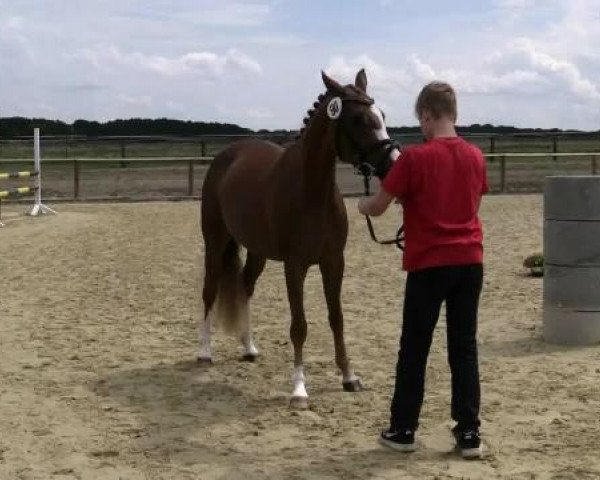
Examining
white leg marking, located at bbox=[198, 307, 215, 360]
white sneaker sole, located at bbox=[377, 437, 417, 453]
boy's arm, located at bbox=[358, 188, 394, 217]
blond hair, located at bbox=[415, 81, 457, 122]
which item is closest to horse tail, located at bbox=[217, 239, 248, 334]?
white leg marking, located at bbox=[198, 307, 215, 360]

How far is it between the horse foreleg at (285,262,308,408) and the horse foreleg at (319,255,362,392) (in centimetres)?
15

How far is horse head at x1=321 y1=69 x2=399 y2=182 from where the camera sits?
15.0ft

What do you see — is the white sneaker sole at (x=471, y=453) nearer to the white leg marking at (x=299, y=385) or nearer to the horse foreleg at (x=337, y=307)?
the white leg marking at (x=299, y=385)

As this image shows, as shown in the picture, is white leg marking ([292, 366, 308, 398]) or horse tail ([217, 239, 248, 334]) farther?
horse tail ([217, 239, 248, 334])

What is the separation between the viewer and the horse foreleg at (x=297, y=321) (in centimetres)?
507

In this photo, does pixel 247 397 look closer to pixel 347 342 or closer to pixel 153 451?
pixel 153 451

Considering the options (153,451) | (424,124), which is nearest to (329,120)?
(424,124)

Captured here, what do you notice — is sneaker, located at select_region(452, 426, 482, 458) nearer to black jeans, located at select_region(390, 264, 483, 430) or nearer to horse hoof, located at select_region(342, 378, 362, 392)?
black jeans, located at select_region(390, 264, 483, 430)

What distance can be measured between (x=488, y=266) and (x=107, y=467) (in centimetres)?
695

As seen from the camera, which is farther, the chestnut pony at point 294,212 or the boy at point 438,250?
the chestnut pony at point 294,212

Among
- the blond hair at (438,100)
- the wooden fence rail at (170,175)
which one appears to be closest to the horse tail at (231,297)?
the blond hair at (438,100)

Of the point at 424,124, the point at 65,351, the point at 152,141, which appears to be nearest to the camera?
the point at 424,124

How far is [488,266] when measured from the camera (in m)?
10.3

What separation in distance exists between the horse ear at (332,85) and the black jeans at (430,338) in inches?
51.2
